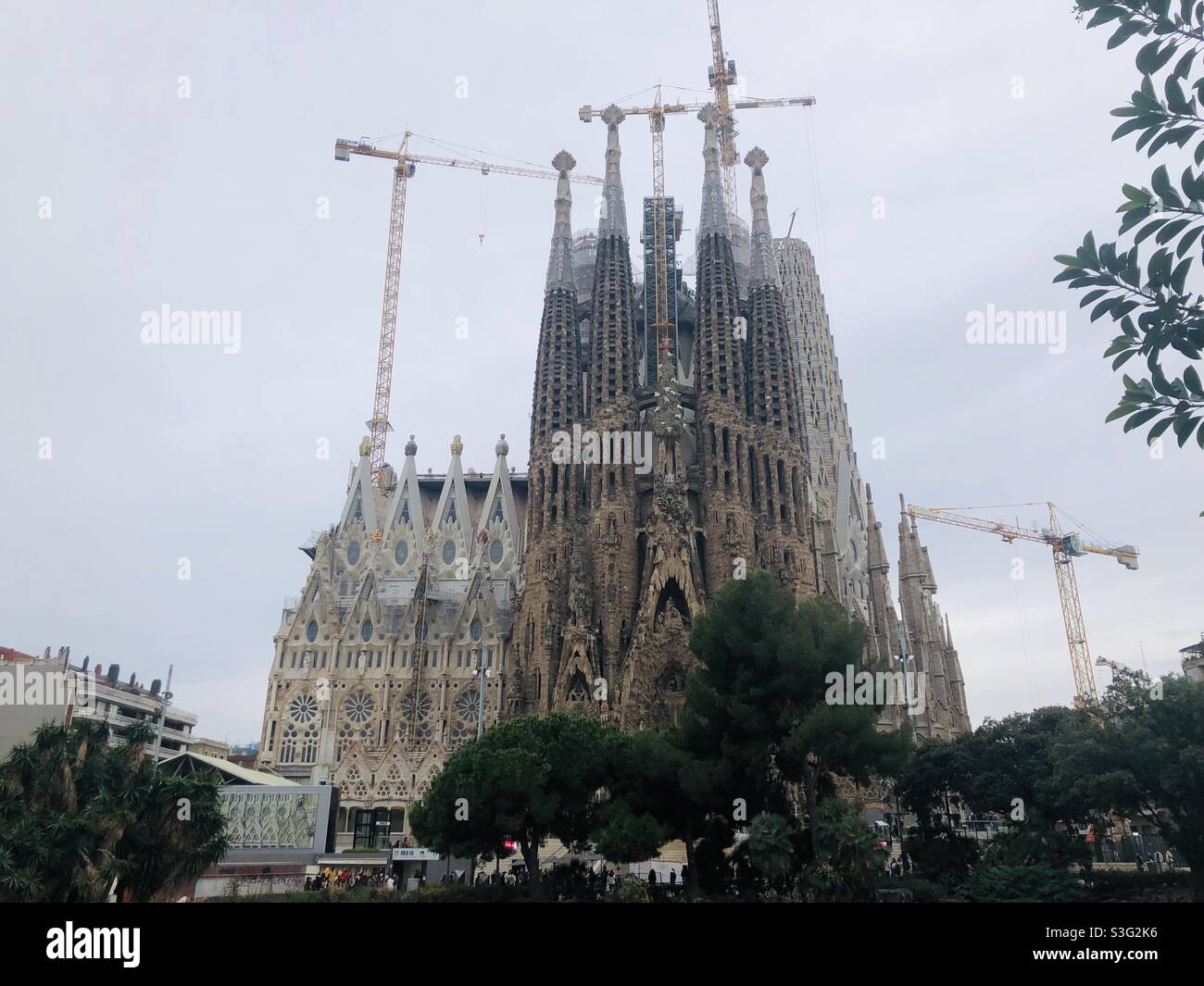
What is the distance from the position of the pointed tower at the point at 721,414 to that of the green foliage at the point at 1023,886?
1190 inches

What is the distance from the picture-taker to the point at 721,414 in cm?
5947

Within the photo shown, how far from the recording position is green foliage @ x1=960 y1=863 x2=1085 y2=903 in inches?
904

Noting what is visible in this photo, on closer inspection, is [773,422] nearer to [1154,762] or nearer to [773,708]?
[773,708]

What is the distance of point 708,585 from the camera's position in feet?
185

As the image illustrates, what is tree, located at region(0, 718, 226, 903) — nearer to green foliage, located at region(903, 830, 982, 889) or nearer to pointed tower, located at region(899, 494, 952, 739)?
green foliage, located at region(903, 830, 982, 889)

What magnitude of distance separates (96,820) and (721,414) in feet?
143

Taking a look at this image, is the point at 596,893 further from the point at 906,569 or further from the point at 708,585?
the point at 906,569

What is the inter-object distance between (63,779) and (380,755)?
3412 centimetres

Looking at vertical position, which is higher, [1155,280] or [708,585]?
[708,585]

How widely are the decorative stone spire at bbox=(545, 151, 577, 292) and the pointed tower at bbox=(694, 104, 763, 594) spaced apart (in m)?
10.0

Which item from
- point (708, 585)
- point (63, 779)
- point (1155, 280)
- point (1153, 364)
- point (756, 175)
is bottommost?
point (63, 779)

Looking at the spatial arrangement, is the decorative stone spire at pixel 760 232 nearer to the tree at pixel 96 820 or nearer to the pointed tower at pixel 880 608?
the pointed tower at pixel 880 608

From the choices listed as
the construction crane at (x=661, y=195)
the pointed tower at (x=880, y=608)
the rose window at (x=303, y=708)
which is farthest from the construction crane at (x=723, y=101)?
the rose window at (x=303, y=708)
